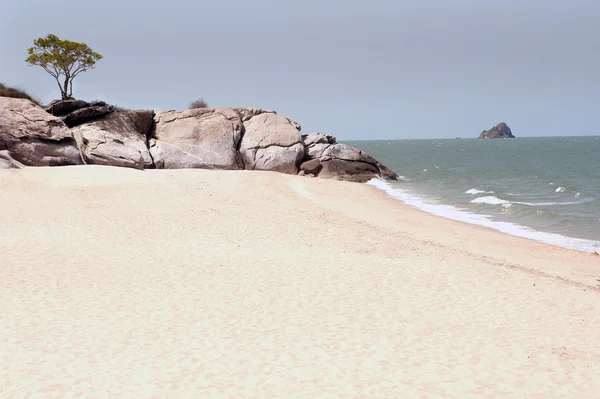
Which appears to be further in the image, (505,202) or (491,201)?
(491,201)

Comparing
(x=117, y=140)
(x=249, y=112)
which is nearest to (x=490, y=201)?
(x=249, y=112)

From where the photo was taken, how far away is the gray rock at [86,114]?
4424 centimetres

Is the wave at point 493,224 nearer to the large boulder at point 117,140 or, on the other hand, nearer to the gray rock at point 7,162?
the large boulder at point 117,140

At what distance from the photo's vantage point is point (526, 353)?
32.3 ft

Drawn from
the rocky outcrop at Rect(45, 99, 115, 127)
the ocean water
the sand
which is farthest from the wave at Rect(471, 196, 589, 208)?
the rocky outcrop at Rect(45, 99, 115, 127)

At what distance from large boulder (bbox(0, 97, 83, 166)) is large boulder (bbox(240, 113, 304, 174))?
49.7ft

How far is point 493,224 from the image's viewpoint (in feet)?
98.1

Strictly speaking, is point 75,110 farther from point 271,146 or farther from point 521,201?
point 521,201

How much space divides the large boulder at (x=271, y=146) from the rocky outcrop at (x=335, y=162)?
4.99 feet

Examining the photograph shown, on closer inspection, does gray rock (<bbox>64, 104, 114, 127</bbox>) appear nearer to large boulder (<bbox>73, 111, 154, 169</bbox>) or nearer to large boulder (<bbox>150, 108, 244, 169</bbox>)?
large boulder (<bbox>73, 111, 154, 169</bbox>)

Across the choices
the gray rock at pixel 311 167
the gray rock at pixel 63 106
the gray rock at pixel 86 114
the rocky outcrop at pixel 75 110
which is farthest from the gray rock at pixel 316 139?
the gray rock at pixel 63 106

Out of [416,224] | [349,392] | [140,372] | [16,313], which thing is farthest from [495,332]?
[416,224]

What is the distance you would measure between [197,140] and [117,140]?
23.3 ft

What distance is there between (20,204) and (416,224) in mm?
19491
